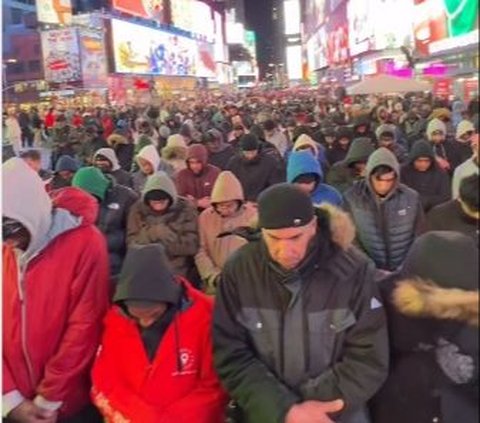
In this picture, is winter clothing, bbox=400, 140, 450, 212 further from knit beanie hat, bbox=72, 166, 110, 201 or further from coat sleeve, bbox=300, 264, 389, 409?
coat sleeve, bbox=300, 264, 389, 409

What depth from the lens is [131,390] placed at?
9.46 ft

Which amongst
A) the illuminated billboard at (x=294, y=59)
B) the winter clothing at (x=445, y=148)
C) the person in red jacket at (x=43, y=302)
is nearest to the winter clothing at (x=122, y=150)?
the winter clothing at (x=445, y=148)

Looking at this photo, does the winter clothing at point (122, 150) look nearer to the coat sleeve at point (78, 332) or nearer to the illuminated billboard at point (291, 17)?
the coat sleeve at point (78, 332)

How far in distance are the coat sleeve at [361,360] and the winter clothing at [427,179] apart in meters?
3.61

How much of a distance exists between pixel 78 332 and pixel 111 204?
245 centimetres

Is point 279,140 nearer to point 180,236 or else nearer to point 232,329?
point 180,236

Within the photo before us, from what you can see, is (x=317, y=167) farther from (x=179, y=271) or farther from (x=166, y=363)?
(x=166, y=363)

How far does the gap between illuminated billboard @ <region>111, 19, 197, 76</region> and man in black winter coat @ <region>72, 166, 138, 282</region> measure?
156 feet

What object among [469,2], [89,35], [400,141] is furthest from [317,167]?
[89,35]

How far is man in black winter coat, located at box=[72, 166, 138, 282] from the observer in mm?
5130

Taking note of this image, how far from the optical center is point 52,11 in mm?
39031

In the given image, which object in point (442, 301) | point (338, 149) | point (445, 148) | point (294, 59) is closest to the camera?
point (442, 301)

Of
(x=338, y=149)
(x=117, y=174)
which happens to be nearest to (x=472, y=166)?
(x=117, y=174)

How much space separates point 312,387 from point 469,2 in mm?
1547
